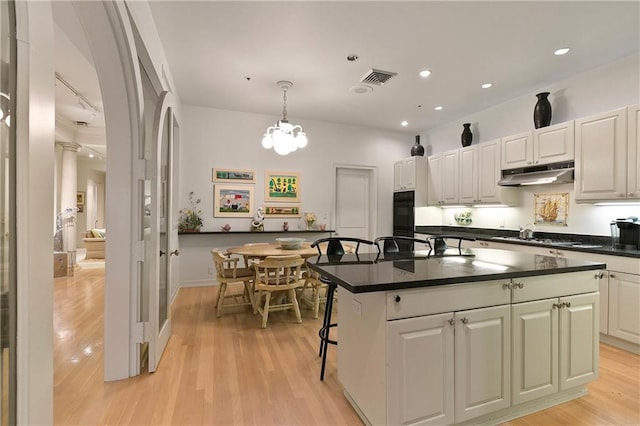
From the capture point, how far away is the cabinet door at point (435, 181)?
5.43 meters

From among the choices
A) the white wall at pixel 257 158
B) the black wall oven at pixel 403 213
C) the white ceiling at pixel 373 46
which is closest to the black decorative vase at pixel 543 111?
the white ceiling at pixel 373 46

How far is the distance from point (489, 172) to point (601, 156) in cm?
138

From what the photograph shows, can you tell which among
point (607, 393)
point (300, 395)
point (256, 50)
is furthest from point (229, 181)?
point (607, 393)

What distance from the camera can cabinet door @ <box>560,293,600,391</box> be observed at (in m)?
1.94

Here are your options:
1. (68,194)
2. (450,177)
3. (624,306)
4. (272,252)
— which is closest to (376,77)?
(450,177)

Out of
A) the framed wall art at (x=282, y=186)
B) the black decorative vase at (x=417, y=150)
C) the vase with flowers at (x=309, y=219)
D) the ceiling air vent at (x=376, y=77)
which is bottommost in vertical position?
the vase with flowers at (x=309, y=219)

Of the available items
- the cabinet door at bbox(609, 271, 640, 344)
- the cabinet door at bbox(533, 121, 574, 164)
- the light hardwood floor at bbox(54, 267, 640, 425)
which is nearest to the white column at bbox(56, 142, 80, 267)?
the light hardwood floor at bbox(54, 267, 640, 425)

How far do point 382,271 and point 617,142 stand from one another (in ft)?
10.1

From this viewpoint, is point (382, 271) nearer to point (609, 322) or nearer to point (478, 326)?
point (478, 326)

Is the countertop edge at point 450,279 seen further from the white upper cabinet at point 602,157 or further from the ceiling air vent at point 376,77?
the ceiling air vent at point 376,77

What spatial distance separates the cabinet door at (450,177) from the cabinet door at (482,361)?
360cm

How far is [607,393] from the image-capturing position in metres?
2.12

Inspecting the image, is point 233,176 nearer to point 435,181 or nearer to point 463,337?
point 435,181

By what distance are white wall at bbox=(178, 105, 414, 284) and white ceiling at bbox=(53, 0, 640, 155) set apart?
618mm
